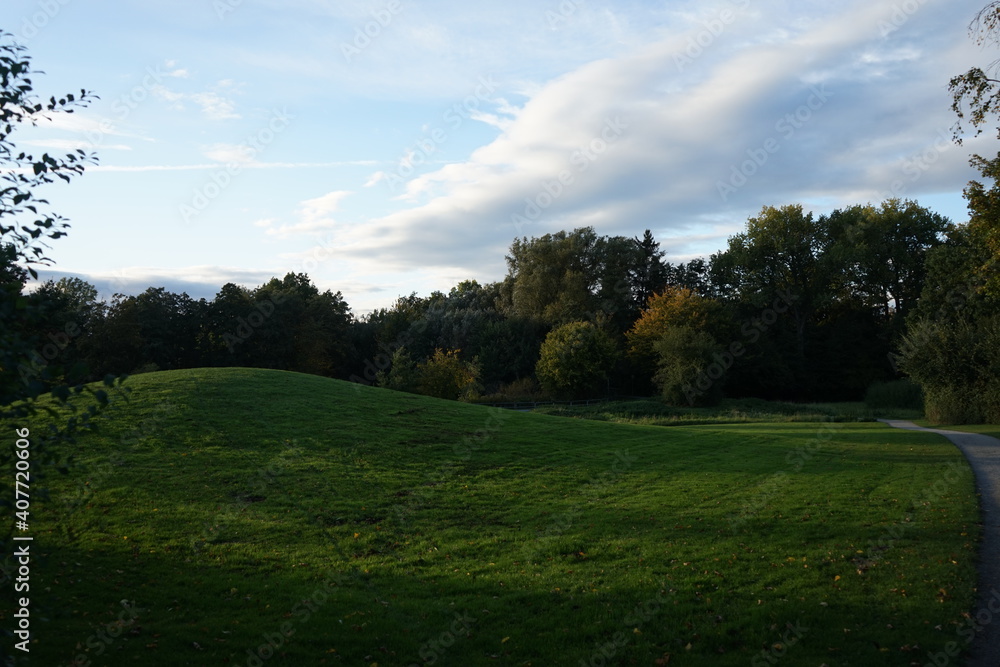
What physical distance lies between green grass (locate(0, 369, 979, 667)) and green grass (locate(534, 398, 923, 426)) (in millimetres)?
22813

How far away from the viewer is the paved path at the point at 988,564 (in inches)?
282

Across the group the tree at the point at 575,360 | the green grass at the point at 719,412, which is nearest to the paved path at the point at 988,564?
the green grass at the point at 719,412

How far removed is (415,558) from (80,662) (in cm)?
527

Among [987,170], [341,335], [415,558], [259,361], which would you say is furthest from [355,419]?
[341,335]

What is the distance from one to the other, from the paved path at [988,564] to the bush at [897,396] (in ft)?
112

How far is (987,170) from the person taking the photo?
18922mm

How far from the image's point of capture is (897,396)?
177 feet

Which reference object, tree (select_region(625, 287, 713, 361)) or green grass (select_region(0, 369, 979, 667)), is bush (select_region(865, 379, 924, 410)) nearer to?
tree (select_region(625, 287, 713, 361))

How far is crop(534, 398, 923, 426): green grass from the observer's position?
1748 inches

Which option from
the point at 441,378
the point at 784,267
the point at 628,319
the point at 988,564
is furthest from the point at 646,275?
the point at 988,564

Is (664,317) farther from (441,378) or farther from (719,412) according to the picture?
(441,378)

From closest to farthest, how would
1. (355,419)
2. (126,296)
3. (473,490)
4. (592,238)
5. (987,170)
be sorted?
(473,490) < (987,170) < (355,419) < (126,296) < (592,238)

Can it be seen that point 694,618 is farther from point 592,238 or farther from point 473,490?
point 592,238

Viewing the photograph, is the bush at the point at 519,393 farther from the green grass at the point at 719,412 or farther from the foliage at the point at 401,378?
the foliage at the point at 401,378
